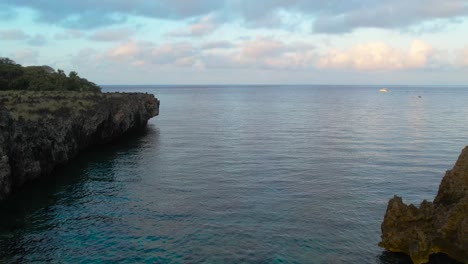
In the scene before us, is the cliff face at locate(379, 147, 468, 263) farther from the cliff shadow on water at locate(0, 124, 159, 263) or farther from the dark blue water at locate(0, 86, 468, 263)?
the cliff shadow on water at locate(0, 124, 159, 263)

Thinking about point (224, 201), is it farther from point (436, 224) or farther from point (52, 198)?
point (436, 224)

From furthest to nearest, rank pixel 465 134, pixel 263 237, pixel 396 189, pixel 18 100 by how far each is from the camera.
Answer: pixel 465 134 → pixel 18 100 → pixel 396 189 → pixel 263 237

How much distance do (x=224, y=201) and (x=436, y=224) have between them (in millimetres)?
21721

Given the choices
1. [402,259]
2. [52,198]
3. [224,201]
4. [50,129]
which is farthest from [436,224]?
[50,129]

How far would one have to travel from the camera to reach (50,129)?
5850 cm

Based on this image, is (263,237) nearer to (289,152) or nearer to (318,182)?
(318,182)

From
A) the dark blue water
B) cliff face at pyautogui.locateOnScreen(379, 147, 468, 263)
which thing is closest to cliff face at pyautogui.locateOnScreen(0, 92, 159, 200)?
the dark blue water

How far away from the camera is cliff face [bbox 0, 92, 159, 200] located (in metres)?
47.7

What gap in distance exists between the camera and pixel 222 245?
109 ft

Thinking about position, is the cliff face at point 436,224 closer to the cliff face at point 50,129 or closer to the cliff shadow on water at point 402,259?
the cliff shadow on water at point 402,259

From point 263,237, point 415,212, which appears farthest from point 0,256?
point 415,212

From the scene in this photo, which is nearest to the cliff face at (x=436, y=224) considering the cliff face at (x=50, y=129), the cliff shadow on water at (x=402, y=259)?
the cliff shadow on water at (x=402, y=259)

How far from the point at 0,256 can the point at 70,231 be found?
6.21 metres

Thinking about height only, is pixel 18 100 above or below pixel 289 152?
above
